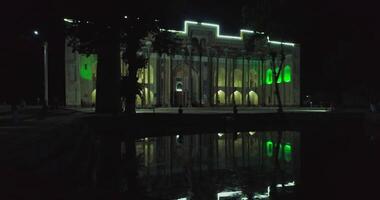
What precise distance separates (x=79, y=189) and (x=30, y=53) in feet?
50.4

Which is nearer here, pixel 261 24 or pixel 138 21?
pixel 138 21

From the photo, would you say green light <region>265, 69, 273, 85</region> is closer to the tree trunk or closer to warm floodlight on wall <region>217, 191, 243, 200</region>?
the tree trunk

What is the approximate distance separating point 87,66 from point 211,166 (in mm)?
49157

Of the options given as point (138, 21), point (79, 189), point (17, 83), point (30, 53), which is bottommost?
point (79, 189)

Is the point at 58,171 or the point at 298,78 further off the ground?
the point at 298,78

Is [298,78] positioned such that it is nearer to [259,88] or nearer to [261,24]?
[259,88]

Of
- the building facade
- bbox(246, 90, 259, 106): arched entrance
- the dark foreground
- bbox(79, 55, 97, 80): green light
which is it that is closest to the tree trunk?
the dark foreground

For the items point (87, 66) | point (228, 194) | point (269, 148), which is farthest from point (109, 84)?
point (87, 66)

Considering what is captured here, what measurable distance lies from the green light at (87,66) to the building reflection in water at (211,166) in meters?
42.4

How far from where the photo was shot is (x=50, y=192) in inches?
231

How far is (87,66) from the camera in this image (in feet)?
187

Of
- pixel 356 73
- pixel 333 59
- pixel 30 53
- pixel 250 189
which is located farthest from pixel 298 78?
pixel 250 189

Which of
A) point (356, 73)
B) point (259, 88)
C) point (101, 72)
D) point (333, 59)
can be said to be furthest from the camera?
point (259, 88)

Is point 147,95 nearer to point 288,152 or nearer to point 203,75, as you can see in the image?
point 203,75
